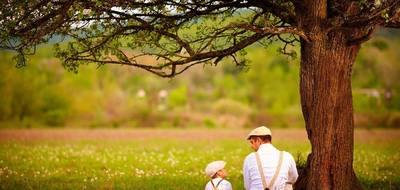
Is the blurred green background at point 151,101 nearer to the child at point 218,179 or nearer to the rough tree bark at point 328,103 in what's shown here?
the rough tree bark at point 328,103

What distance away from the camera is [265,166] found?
904 cm

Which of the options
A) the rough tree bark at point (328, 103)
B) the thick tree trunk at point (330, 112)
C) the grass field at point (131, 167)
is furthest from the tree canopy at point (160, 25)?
the grass field at point (131, 167)

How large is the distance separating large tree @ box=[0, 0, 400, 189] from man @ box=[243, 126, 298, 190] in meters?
3.10

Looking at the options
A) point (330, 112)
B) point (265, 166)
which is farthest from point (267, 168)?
point (330, 112)

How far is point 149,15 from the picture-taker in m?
13.3

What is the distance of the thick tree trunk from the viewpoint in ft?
40.9

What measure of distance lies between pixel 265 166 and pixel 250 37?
4.40 m

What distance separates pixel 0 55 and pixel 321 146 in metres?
58.1

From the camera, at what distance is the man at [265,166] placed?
356 inches

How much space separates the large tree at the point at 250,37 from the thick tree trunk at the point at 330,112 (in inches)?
0.7

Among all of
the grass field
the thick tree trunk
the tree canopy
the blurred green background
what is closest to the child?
the tree canopy

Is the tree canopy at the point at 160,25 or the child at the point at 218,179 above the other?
the tree canopy at the point at 160,25

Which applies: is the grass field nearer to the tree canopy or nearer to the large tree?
the large tree

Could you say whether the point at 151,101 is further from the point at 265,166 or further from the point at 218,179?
the point at 265,166
